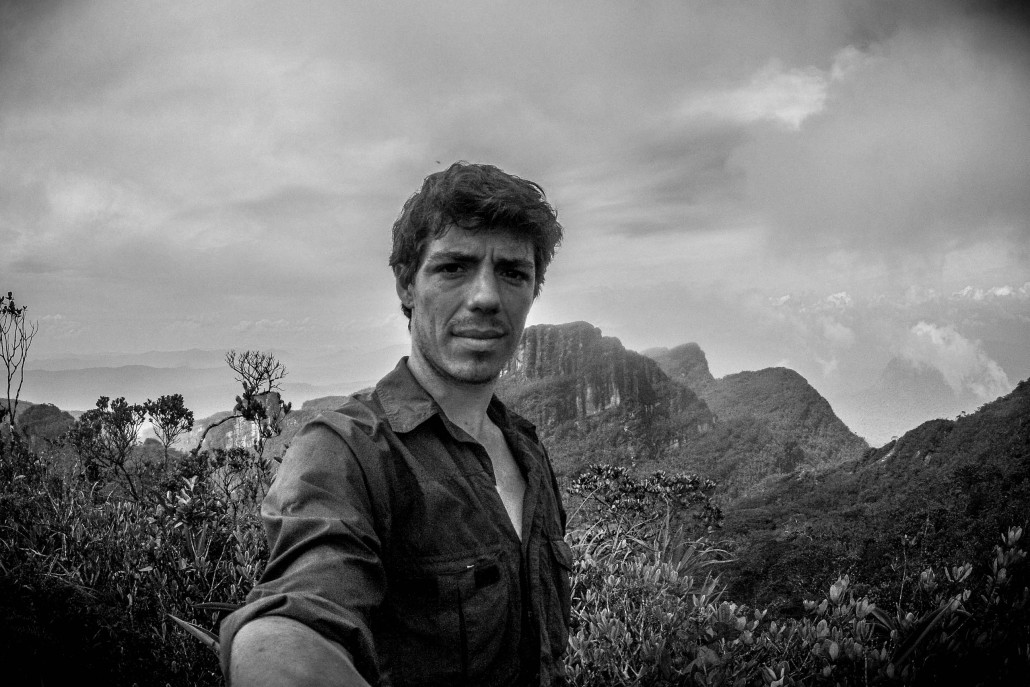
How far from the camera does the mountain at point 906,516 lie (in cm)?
516

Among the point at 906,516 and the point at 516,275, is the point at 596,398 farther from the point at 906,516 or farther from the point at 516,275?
the point at 516,275

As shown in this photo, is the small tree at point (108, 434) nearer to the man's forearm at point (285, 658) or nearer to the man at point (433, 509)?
the man at point (433, 509)

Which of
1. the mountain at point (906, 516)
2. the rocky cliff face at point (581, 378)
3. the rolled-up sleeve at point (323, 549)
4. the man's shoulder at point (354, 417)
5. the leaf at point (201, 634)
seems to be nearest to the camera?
the rolled-up sleeve at point (323, 549)

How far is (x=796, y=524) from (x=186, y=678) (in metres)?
7.46

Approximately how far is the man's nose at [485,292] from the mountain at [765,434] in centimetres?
2019

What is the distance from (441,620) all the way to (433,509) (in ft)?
1.00

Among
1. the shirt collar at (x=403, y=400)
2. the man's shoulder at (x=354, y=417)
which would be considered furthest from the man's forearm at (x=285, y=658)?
the shirt collar at (x=403, y=400)

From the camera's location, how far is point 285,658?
992 millimetres

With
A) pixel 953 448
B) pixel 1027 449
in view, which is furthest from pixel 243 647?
pixel 953 448

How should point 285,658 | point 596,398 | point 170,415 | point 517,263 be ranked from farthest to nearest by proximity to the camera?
point 596,398 < point 170,415 < point 517,263 < point 285,658

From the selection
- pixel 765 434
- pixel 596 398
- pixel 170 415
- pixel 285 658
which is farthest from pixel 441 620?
pixel 596 398

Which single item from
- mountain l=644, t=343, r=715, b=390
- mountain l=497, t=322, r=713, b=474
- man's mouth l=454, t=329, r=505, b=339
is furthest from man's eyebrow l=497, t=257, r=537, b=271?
mountain l=644, t=343, r=715, b=390

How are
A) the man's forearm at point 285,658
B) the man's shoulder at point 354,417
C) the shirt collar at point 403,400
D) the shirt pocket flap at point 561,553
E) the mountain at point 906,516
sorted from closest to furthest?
the man's forearm at point 285,658, the man's shoulder at point 354,417, the shirt collar at point 403,400, the shirt pocket flap at point 561,553, the mountain at point 906,516

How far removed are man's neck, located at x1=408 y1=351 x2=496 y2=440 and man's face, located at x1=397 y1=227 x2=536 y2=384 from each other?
0.11ft
